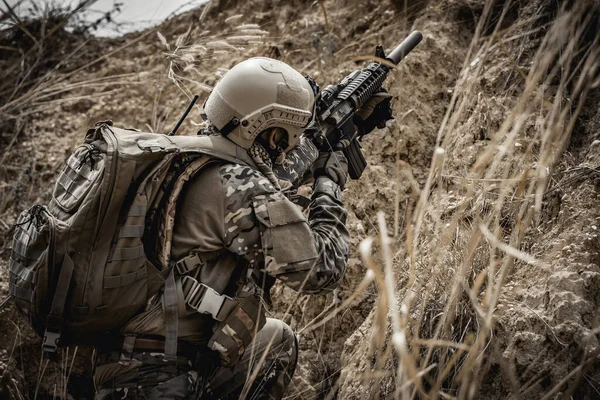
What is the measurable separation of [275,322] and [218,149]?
0.82 meters

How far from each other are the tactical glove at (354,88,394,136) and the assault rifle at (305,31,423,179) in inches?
1.5

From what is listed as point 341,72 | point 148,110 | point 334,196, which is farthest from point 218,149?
point 148,110

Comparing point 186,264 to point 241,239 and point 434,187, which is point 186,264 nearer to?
point 241,239

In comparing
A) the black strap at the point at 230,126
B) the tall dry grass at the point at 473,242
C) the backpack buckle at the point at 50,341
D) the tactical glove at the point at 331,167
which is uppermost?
the black strap at the point at 230,126

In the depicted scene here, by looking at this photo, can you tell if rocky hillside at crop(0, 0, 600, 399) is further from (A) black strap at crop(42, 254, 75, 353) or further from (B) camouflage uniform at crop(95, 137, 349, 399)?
(A) black strap at crop(42, 254, 75, 353)

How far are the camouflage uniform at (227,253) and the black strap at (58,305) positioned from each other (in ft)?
0.79

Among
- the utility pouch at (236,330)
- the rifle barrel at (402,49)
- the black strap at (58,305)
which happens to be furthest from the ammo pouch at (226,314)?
the rifle barrel at (402,49)

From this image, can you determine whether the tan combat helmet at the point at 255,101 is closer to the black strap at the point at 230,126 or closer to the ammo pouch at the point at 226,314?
the black strap at the point at 230,126

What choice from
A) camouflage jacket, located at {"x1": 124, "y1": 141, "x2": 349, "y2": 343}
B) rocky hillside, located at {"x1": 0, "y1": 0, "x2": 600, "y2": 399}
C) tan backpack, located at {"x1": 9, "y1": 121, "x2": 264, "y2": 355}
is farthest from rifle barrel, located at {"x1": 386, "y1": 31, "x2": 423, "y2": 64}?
tan backpack, located at {"x1": 9, "y1": 121, "x2": 264, "y2": 355}

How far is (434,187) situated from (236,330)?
1.60 metres

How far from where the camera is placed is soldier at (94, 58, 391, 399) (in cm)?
227

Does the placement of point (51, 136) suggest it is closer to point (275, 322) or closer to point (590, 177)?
point (275, 322)

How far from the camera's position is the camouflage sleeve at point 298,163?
2619mm

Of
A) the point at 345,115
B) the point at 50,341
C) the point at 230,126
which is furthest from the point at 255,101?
the point at 50,341
